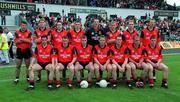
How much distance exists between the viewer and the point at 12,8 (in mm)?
31984

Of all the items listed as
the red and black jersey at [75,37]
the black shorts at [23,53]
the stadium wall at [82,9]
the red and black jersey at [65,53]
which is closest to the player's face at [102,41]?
the red and black jersey at [65,53]

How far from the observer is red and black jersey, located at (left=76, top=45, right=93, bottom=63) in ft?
39.0

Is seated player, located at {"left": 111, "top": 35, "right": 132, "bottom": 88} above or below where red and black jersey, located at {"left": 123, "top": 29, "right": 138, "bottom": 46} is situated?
below

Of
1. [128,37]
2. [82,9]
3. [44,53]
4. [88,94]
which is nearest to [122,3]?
[82,9]

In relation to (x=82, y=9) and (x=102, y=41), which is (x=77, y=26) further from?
(x=82, y=9)

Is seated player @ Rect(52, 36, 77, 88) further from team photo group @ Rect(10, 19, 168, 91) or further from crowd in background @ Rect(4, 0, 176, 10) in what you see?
crowd in background @ Rect(4, 0, 176, 10)

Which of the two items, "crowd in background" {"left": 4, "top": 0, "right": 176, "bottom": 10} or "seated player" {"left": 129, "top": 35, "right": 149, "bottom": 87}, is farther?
"crowd in background" {"left": 4, "top": 0, "right": 176, "bottom": 10}

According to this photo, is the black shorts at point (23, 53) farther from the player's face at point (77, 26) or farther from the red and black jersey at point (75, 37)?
the player's face at point (77, 26)

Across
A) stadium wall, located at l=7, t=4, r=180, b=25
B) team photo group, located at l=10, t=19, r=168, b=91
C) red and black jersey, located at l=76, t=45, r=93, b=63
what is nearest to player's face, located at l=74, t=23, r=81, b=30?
team photo group, located at l=10, t=19, r=168, b=91

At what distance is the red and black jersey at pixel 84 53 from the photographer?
39.0 ft

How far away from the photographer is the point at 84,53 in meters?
11.9

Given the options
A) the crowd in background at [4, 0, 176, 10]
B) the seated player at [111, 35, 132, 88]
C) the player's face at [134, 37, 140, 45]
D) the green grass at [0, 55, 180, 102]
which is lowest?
the green grass at [0, 55, 180, 102]

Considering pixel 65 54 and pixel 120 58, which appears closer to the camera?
pixel 65 54

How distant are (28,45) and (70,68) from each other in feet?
6.35
